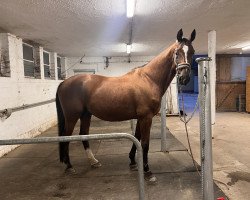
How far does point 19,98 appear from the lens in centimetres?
520

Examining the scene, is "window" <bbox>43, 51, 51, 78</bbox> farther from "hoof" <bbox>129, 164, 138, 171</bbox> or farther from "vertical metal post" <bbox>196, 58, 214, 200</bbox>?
"vertical metal post" <bbox>196, 58, 214, 200</bbox>

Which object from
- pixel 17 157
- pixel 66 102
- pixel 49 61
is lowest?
pixel 17 157

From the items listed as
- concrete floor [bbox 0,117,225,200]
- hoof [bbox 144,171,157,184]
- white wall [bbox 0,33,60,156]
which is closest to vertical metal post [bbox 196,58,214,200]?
concrete floor [bbox 0,117,225,200]

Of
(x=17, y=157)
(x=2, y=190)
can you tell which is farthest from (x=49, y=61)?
(x=2, y=190)

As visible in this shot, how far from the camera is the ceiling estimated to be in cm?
342

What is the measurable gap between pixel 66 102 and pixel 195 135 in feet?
12.0

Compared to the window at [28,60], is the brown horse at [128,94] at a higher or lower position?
lower

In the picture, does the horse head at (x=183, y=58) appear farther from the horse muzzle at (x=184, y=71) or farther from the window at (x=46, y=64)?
the window at (x=46, y=64)

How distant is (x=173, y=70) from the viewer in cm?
306

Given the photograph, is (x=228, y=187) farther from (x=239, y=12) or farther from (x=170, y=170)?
(x=239, y=12)

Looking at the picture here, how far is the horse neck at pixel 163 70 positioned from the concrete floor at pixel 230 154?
60.1 inches

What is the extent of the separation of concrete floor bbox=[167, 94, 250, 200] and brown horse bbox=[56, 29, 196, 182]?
1.00 metres

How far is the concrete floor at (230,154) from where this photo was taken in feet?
9.18

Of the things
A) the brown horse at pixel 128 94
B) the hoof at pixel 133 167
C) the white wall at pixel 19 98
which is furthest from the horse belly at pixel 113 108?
the white wall at pixel 19 98
